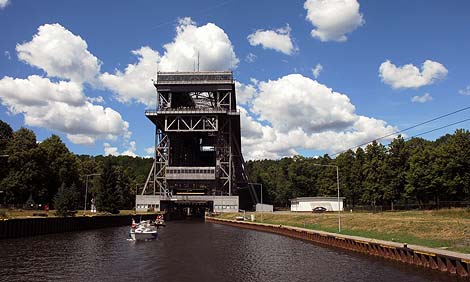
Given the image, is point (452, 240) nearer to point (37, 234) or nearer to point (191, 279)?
point (191, 279)

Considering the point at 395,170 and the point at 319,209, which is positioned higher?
the point at 395,170

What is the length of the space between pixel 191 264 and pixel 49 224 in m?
39.7

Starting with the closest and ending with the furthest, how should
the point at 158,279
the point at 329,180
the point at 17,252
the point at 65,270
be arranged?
the point at 158,279 → the point at 65,270 → the point at 17,252 → the point at 329,180

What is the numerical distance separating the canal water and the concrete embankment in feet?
9.93

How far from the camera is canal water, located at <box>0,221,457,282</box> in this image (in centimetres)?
3256

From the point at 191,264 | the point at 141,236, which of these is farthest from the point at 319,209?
the point at 191,264

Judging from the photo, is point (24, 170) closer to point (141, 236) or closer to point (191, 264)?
A: point (141, 236)

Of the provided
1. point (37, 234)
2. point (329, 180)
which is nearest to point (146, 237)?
point (37, 234)

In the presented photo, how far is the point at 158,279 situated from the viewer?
32.0 m

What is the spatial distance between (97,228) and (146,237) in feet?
93.7

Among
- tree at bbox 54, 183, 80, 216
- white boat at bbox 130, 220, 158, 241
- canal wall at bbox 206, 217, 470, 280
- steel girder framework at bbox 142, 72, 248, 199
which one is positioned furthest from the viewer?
steel girder framework at bbox 142, 72, 248, 199

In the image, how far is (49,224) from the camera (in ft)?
226

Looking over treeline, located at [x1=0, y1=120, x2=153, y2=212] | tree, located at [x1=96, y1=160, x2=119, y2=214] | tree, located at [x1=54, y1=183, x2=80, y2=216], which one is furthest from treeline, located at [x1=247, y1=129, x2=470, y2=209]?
treeline, located at [x1=0, y1=120, x2=153, y2=212]

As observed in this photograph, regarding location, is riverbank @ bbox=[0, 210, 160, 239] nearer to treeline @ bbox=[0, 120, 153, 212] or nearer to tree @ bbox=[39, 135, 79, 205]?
treeline @ bbox=[0, 120, 153, 212]
